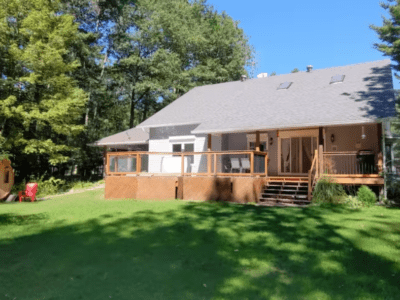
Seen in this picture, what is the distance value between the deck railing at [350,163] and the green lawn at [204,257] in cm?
364

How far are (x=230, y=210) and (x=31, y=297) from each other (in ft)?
22.0

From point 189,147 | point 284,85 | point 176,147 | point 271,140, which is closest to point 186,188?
point 189,147

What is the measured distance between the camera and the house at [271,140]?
12094 mm

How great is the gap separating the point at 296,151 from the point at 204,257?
12.1 metres

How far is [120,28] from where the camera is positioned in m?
31.5

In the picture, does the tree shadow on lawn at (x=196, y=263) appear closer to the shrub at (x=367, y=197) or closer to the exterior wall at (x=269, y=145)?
the shrub at (x=367, y=197)

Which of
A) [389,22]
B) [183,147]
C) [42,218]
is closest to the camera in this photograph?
[42,218]

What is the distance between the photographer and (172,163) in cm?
1498

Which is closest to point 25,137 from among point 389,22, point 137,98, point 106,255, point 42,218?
point 42,218

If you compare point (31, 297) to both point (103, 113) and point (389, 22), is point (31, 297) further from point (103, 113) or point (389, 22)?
point (389, 22)

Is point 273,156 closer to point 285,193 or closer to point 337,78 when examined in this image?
point 285,193

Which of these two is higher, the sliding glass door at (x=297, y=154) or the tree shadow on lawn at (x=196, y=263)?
the sliding glass door at (x=297, y=154)

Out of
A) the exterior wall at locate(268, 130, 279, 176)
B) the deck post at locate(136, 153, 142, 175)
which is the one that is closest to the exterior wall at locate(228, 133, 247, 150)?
the exterior wall at locate(268, 130, 279, 176)

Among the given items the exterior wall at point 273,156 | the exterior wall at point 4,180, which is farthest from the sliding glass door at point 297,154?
the exterior wall at point 4,180
